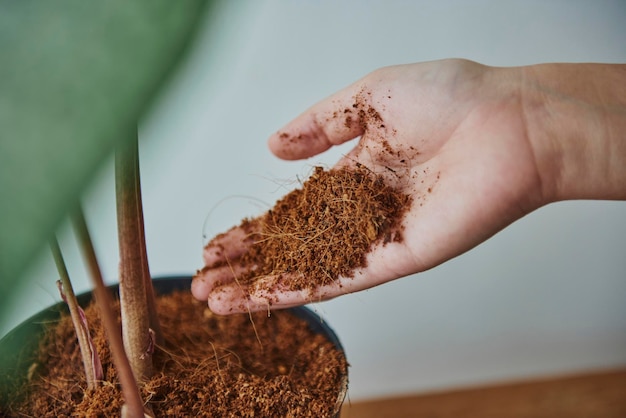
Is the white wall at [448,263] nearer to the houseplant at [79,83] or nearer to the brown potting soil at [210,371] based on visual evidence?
the brown potting soil at [210,371]

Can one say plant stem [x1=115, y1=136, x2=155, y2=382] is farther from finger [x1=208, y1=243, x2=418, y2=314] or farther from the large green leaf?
the large green leaf

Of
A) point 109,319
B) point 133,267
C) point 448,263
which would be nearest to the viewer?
point 109,319

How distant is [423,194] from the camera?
0.72 m

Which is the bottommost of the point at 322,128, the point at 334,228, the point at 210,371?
the point at 210,371

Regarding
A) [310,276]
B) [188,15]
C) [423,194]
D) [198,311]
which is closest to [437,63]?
[423,194]

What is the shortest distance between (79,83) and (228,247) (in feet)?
2.22

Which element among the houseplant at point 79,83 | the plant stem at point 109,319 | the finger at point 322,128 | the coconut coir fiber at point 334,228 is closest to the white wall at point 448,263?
the finger at point 322,128

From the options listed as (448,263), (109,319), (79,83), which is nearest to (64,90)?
(79,83)

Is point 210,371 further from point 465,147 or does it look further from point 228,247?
point 465,147

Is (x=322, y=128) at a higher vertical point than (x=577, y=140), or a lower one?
higher

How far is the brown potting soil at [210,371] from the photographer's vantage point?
2.12 feet

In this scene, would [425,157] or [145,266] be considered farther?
[425,157]

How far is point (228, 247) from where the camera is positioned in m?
0.82

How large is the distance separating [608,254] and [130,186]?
1.13 metres
